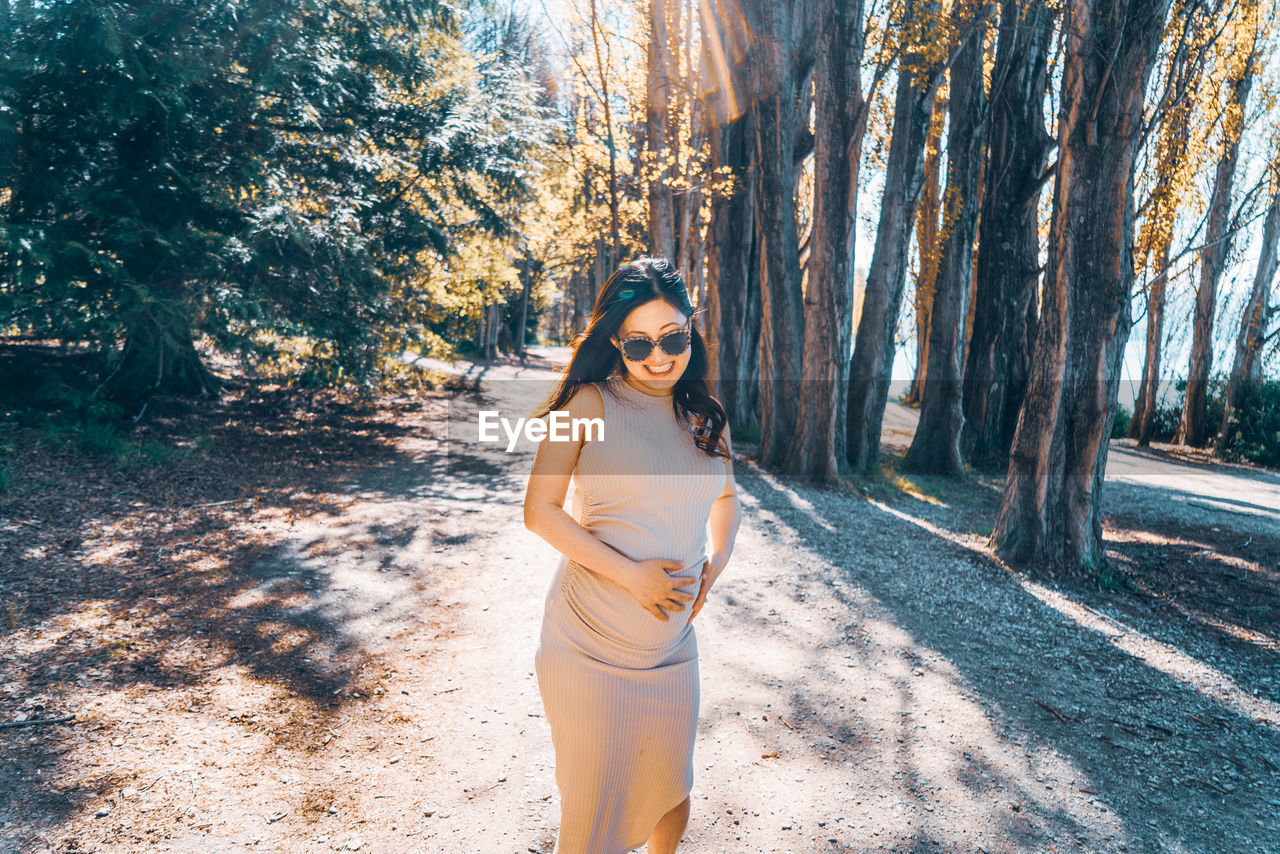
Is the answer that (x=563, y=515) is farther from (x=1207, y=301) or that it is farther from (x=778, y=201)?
(x=1207, y=301)

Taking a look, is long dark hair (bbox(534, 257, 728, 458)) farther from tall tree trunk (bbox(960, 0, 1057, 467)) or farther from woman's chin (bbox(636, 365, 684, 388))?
tall tree trunk (bbox(960, 0, 1057, 467))

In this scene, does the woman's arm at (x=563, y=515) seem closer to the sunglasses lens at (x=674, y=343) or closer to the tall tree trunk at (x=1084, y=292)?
the sunglasses lens at (x=674, y=343)

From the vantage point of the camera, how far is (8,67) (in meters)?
7.64

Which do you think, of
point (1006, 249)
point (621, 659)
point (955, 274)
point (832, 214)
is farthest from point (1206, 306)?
point (621, 659)

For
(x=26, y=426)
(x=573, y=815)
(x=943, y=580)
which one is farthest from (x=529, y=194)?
(x=573, y=815)

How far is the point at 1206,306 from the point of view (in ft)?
54.4

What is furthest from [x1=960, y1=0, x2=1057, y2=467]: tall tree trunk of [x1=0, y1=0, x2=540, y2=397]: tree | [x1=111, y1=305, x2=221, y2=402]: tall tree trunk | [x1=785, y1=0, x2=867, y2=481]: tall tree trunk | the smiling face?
[x1=111, y1=305, x2=221, y2=402]: tall tree trunk

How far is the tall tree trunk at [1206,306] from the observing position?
15734 mm

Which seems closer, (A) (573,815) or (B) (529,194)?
(A) (573,815)

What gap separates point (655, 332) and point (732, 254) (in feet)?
40.2

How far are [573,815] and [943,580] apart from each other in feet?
18.6

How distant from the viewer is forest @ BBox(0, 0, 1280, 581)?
22.8 feet

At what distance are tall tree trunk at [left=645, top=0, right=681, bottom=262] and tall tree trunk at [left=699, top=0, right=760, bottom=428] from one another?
749 mm

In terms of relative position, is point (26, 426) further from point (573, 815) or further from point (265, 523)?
point (573, 815)
